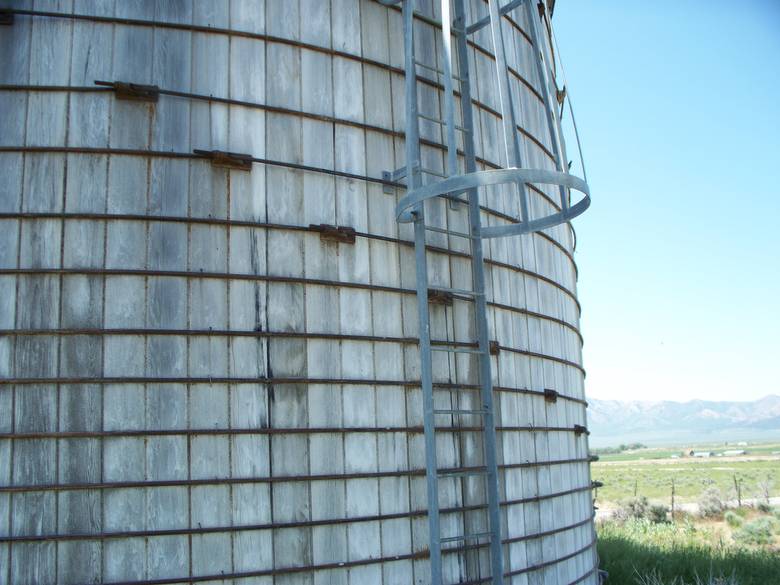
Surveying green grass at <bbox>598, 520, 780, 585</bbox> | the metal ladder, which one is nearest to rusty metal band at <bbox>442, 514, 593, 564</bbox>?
the metal ladder

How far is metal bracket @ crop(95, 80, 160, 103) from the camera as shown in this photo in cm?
778

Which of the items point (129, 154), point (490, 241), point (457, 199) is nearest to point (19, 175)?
point (129, 154)

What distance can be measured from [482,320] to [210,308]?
3346 millimetres

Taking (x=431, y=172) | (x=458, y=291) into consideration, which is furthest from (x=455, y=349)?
(x=431, y=172)

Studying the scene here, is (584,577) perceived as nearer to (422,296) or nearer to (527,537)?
(527,537)

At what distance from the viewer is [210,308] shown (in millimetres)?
7805

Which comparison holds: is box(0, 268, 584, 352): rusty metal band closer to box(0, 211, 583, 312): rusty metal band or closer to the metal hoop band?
box(0, 211, 583, 312): rusty metal band

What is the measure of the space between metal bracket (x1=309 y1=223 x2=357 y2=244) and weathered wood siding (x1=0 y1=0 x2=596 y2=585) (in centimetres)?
10

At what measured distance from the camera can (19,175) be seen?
7543 mm

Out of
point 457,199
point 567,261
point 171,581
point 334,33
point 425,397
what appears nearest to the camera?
point 171,581

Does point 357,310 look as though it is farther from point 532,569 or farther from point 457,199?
point 532,569

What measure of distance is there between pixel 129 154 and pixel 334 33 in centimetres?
282

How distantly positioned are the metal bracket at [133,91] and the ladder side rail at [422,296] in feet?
8.85

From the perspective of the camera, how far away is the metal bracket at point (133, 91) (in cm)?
778
